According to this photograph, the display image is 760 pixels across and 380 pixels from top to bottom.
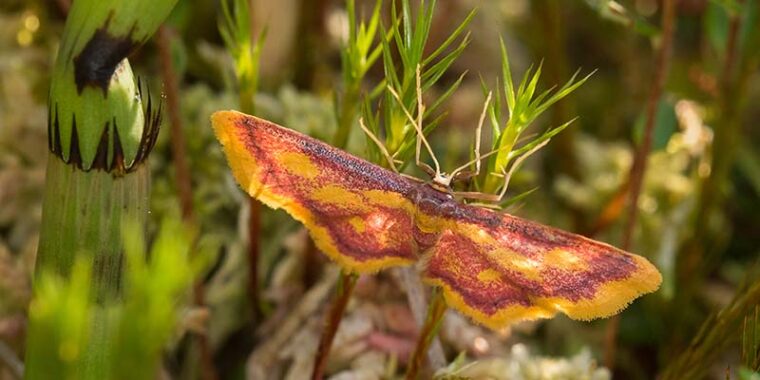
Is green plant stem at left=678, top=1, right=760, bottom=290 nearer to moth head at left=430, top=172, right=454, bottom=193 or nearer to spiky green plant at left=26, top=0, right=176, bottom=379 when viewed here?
moth head at left=430, top=172, right=454, bottom=193

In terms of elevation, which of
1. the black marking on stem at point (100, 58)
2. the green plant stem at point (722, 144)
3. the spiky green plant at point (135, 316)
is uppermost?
the black marking on stem at point (100, 58)

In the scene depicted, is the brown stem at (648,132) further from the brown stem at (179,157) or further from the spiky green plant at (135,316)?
the spiky green plant at (135,316)

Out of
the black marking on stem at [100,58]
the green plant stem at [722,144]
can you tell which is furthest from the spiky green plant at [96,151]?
the green plant stem at [722,144]

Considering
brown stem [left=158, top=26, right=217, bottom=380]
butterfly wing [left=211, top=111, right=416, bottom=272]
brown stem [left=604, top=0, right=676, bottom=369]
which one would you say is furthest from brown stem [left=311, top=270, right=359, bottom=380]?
brown stem [left=604, top=0, right=676, bottom=369]

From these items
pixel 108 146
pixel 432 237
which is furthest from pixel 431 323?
pixel 108 146

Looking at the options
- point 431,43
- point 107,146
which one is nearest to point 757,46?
point 431,43

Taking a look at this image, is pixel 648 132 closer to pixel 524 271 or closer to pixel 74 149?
pixel 524 271

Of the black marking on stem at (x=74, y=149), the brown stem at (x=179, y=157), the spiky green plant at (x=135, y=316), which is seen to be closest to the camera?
the spiky green plant at (x=135, y=316)
